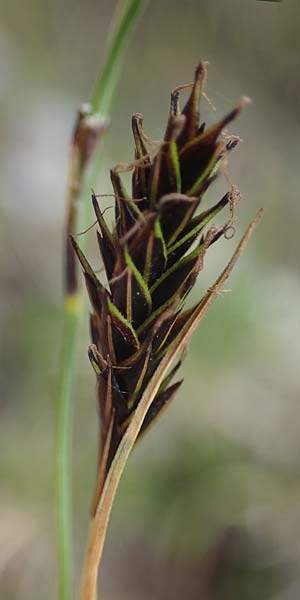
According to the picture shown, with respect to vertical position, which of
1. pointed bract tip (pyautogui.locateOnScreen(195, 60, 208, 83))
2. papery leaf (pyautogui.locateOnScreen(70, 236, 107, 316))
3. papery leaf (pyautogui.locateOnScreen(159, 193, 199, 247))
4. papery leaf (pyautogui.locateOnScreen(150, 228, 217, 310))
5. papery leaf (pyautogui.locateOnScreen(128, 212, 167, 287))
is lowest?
papery leaf (pyautogui.locateOnScreen(150, 228, 217, 310))

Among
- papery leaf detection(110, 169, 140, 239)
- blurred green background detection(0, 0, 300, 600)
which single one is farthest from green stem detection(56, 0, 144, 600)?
blurred green background detection(0, 0, 300, 600)

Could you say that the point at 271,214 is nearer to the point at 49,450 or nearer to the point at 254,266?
the point at 254,266

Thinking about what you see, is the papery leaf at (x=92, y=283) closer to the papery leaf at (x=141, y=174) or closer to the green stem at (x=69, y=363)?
the papery leaf at (x=141, y=174)

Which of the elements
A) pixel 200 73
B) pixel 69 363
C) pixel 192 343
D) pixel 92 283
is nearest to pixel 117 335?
pixel 92 283

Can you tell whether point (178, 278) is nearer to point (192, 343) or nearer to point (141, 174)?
point (141, 174)

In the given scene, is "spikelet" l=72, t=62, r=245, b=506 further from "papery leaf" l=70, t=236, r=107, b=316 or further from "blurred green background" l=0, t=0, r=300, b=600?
"blurred green background" l=0, t=0, r=300, b=600

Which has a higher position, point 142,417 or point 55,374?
point 55,374

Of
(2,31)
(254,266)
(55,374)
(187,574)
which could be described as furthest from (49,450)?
(2,31)
